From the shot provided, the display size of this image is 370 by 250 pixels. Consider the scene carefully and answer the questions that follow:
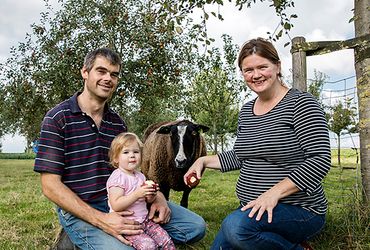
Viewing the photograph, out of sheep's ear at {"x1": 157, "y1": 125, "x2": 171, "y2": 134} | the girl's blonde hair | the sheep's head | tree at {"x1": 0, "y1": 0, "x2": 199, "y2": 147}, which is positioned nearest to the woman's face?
the girl's blonde hair

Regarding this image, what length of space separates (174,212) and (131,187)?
96 centimetres

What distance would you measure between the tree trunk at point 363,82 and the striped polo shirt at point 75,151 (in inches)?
123

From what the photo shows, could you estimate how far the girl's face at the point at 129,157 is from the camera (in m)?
3.97

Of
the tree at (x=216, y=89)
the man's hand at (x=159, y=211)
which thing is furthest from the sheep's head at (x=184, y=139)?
the tree at (x=216, y=89)

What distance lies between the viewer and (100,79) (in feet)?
13.8

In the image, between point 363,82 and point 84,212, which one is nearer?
point 84,212

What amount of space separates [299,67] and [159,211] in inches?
115

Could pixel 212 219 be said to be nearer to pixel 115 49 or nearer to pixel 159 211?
pixel 159 211

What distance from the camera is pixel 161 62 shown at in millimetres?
17656

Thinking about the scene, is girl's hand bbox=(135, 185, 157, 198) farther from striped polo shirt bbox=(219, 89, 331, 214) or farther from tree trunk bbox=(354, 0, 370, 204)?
tree trunk bbox=(354, 0, 370, 204)

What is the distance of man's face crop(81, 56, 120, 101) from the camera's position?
4211 millimetres

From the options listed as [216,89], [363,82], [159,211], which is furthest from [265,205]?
[216,89]

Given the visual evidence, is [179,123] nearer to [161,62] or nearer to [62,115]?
[62,115]

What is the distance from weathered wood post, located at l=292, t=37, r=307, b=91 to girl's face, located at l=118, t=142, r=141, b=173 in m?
2.80
